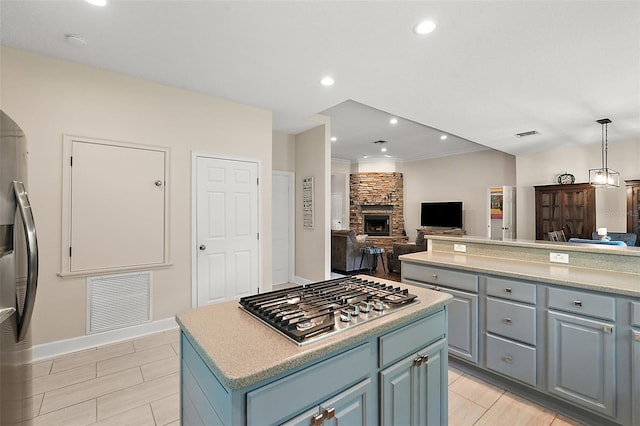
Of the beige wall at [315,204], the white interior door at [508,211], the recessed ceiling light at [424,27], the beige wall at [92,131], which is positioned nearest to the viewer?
the recessed ceiling light at [424,27]

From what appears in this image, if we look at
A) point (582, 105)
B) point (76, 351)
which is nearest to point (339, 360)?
point (76, 351)

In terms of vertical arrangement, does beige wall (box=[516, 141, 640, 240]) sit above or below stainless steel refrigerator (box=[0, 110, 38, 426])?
above

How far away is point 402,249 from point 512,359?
355 centimetres

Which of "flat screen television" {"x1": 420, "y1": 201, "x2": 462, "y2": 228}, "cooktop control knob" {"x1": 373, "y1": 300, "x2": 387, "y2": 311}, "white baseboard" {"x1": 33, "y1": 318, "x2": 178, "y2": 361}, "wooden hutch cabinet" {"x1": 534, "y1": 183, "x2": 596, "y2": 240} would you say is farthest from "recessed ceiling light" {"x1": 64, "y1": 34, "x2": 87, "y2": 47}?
"flat screen television" {"x1": 420, "y1": 201, "x2": 462, "y2": 228}

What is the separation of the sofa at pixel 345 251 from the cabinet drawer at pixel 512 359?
3786 millimetres

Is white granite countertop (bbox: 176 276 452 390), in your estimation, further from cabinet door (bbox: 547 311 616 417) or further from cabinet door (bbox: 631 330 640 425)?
cabinet door (bbox: 631 330 640 425)

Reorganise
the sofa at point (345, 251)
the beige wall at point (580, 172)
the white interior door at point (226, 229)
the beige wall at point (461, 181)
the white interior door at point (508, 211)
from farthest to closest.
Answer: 1. the beige wall at point (461, 181)
2. the white interior door at point (508, 211)
3. the sofa at point (345, 251)
4. the beige wall at point (580, 172)
5. the white interior door at point (226, 229)

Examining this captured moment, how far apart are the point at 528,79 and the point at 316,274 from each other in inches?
148

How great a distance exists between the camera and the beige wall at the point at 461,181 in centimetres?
736

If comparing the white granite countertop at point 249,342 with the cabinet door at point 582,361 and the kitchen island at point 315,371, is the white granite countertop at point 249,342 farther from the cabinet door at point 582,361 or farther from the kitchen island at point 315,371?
the cabinet door at point 582,361

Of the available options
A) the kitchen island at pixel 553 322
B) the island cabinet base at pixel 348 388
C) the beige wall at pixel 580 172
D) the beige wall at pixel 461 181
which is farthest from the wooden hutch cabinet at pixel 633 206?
the island cabinet base at pixel 348 388

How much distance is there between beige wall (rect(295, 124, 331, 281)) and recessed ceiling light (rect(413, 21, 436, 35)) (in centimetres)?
254

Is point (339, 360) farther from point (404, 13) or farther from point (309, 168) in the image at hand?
point (309, 168)

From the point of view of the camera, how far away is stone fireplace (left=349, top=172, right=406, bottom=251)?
882 cm
